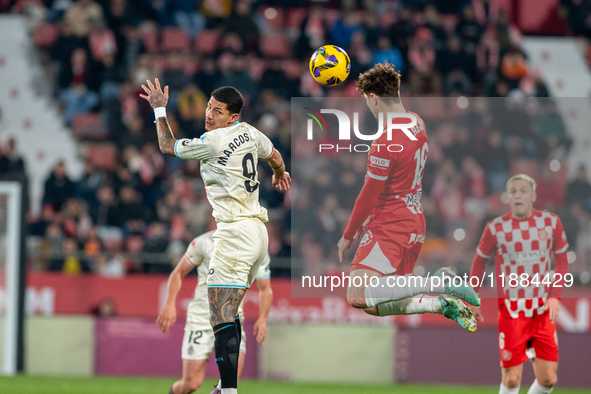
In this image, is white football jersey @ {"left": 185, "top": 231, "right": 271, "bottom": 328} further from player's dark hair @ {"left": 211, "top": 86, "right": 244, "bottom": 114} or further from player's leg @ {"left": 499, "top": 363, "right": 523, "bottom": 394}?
player's leg @ {"left": 499, "top": 363, "right": 523, "bottom": 394}

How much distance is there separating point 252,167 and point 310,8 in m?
12.4

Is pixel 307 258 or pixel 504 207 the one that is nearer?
pixel 504 207

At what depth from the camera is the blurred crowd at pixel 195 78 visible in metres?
13.1

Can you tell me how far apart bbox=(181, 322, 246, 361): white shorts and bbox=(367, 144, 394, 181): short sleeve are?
7.26ft

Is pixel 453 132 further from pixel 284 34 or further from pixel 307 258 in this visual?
pixel 284 34

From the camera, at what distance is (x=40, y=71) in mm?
16781

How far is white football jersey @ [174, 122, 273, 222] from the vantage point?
623 cm

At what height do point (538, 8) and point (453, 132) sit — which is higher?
point (538, 8)

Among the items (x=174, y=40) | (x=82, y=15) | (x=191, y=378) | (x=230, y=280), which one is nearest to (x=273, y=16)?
(x=174, y=40)

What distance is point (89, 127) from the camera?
612 inches

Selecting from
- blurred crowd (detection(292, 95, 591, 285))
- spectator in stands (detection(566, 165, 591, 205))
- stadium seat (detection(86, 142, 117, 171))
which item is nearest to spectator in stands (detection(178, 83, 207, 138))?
stadium seat (detection(86, 142, 117, 171))

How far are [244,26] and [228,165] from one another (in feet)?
36.4

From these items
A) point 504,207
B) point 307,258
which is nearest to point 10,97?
point 307,258

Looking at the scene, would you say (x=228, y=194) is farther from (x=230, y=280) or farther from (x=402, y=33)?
(x=402, y=33)
